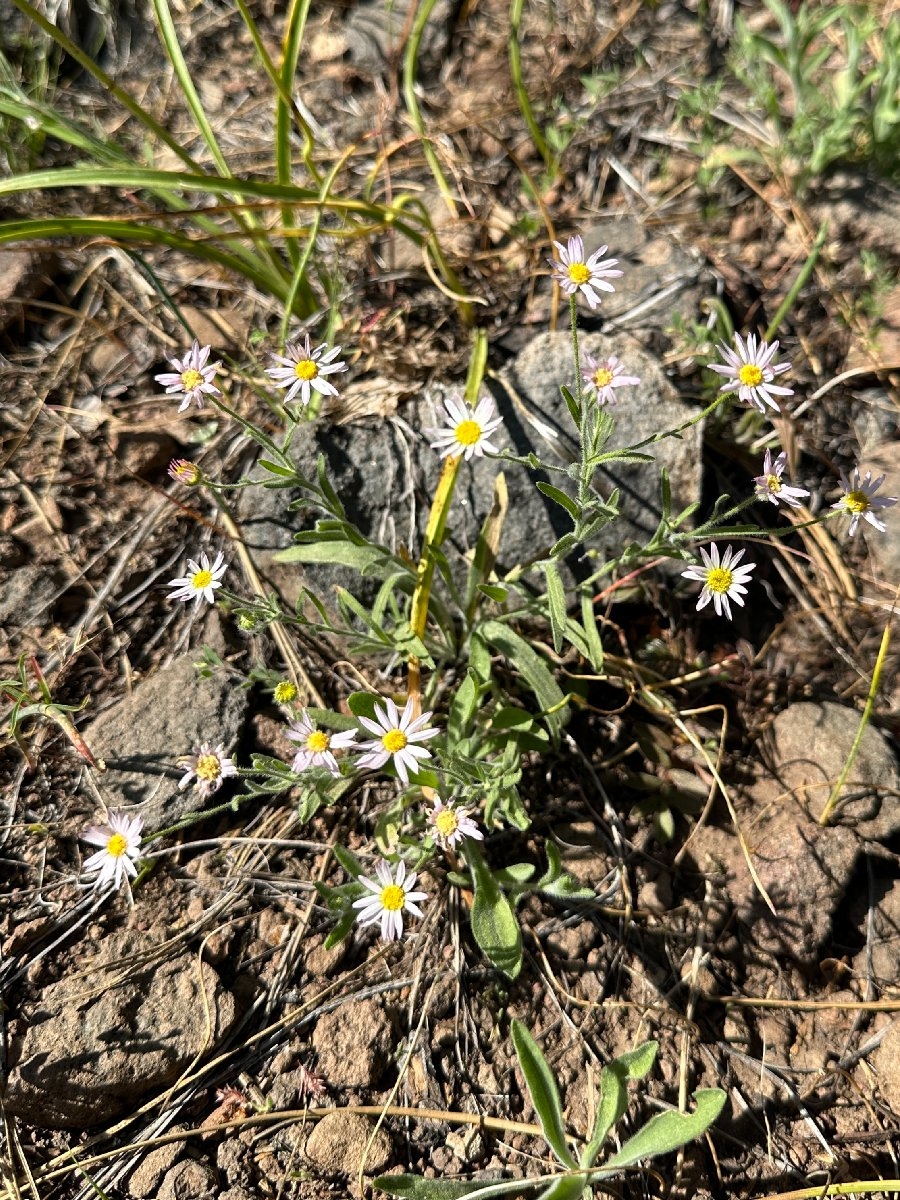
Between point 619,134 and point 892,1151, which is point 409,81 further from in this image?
point 892,1151

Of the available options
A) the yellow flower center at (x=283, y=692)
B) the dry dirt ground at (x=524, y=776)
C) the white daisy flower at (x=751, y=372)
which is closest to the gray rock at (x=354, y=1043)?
the dry dirt ground at (x=524, y=776)

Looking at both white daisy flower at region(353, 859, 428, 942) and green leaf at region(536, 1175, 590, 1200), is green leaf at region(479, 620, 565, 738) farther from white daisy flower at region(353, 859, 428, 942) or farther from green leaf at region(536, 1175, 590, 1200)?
green leaf at region(536, 1175, 590, 1200)

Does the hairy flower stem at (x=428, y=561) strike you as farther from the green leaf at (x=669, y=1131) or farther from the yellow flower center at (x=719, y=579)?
the green leaf at (x=669, y=1131)

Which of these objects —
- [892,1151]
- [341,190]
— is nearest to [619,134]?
[341,190]

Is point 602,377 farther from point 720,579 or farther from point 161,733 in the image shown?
point 161,733

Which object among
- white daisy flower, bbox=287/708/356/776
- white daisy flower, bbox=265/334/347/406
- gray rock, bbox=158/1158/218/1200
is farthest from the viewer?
white daisy flower, bbox=265/334/347/406

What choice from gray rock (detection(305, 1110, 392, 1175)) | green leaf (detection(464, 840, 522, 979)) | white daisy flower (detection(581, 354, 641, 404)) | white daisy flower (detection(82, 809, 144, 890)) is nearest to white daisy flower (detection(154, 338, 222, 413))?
white daisy flower (detection(581, 354, 641, 404))

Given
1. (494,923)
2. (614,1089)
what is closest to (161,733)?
(494,923)
